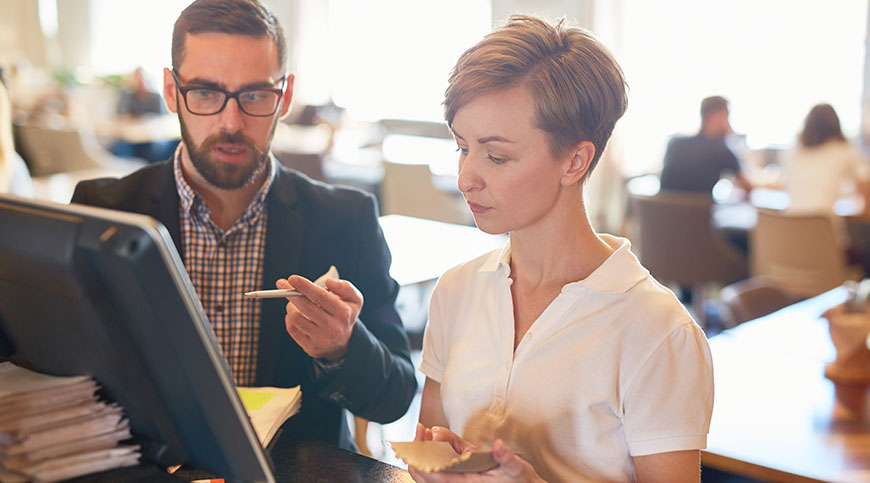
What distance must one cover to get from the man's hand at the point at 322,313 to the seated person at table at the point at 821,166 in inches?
168

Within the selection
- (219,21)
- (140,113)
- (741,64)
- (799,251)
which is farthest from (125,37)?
(219,21)

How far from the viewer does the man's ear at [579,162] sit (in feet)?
3.92

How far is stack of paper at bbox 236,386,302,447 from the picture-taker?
3.71 feet

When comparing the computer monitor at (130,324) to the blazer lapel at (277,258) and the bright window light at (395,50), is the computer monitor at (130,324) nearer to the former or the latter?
the blazer lapel at (277,258)

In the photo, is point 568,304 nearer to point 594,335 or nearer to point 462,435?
point 594,335

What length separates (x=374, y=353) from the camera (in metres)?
1.39

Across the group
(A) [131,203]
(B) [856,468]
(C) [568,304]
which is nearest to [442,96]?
(C) [568,304]

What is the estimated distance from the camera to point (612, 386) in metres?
1.14

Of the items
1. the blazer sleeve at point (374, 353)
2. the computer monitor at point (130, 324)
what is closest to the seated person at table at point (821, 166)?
the blazer sleeve at point (374, 353)

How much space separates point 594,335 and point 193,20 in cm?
88

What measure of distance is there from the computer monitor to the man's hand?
28cm

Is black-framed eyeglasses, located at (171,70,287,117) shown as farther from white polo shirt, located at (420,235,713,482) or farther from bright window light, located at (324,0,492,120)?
bright window light, located at (324,0,492,120)

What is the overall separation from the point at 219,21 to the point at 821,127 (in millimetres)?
4496

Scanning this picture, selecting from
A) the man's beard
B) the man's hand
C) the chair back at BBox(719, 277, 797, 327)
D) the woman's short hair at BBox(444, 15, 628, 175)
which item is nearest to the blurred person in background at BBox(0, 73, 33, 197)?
the man's beard
